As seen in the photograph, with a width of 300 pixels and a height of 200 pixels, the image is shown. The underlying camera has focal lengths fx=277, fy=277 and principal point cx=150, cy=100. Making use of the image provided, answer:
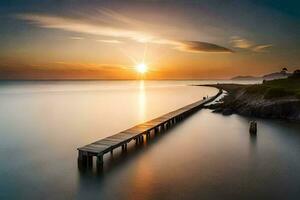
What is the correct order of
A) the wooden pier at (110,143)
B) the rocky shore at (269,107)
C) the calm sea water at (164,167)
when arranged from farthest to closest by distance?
the rocky shore at (269,107) → the wooden pier at (110,143) → the calm sea water at (164,167)

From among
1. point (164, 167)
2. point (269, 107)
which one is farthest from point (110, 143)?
point (269, 107)

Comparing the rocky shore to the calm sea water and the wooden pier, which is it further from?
the wooden pier

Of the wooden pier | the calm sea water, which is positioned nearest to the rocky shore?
the calm sea water

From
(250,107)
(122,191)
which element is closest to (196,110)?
(250,107)

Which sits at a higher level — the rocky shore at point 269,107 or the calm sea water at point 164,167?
the rocky shore at point 269,107

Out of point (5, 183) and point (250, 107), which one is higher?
point (250, 107)

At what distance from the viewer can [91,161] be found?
15.6m

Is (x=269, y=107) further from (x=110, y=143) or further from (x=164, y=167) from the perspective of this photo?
(x=110, y=143)

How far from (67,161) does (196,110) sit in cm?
3047

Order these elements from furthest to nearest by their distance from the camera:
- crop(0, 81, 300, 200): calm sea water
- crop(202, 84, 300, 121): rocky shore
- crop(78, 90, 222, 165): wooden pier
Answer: crop(202, 84, 300, 121): rocky shore → crop(78, 90, 222, 165): wooden pier → crop(0, 81, 300, 200): calm sea water

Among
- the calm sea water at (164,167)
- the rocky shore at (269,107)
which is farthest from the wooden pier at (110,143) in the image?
the rocky shore at (269,107)

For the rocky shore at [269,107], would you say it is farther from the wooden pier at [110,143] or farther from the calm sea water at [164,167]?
the wooden pier at [110,143]

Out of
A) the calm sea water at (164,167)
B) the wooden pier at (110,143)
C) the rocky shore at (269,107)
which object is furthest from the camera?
the rocky shore at (269,107)

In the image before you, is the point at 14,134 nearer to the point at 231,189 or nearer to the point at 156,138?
the point at 156,138
